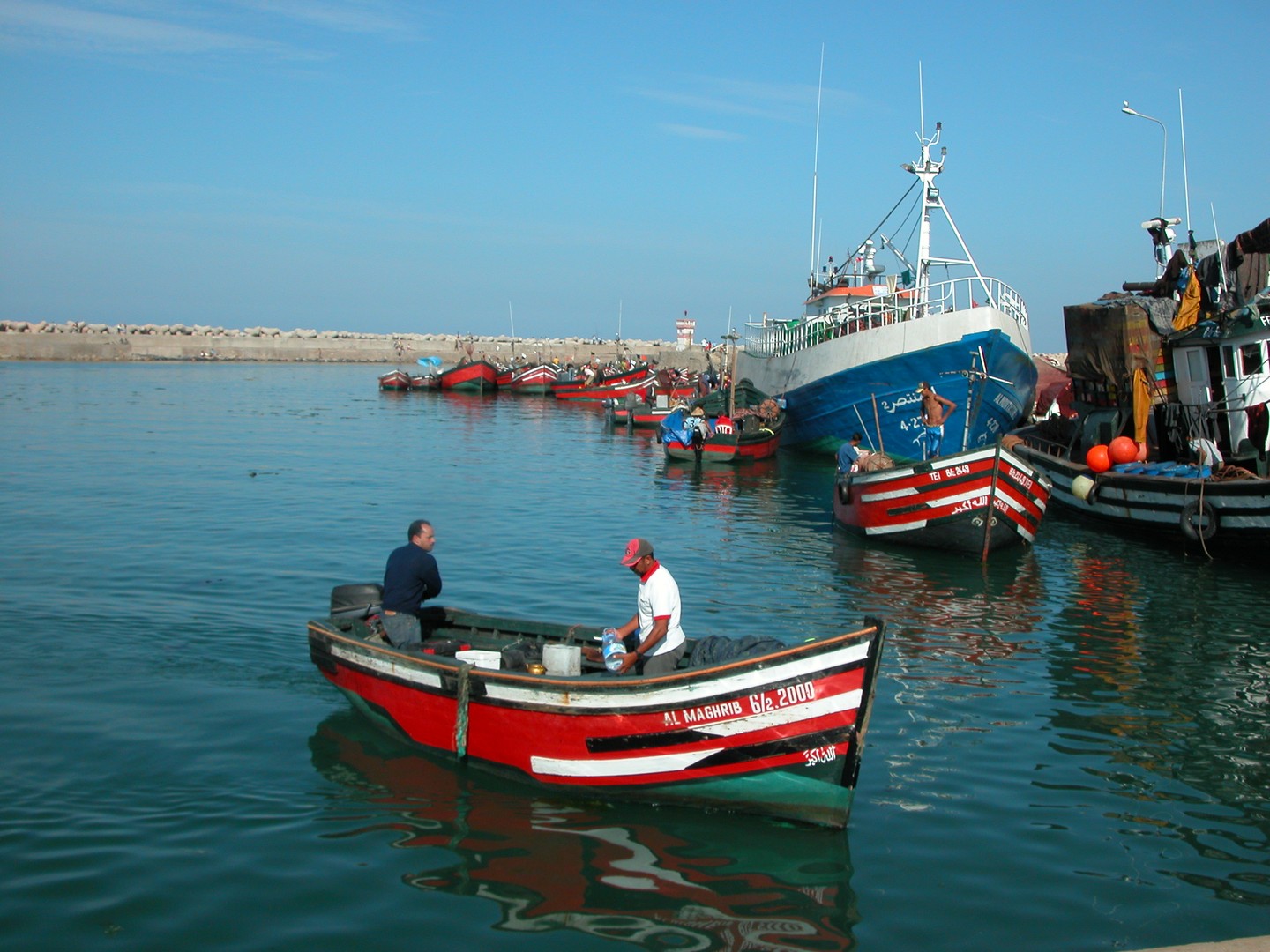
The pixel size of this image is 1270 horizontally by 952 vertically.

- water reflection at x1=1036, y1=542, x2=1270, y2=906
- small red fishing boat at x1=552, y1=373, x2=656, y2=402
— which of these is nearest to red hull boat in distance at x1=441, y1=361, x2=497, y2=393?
small red fishing boat at x1=552, y1=373, x2=656, y2=402

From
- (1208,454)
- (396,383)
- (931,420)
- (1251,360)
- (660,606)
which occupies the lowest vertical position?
(660,606)

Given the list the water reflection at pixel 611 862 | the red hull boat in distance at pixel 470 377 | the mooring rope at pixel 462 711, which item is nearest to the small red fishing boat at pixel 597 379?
the red hull boat in distance at pixel 470 377

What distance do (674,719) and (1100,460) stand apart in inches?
701

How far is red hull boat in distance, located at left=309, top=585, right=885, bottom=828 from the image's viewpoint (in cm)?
799

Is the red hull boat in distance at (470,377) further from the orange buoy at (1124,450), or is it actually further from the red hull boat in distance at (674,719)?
the red hull boat in distance at (674,719)

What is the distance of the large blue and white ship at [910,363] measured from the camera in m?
30.1

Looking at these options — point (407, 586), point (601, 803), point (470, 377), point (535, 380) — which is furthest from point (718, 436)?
point (470, 377)

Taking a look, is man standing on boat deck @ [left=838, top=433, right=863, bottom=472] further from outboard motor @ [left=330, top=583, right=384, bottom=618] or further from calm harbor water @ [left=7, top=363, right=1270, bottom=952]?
outboard motor @ [left=330, top=583, right=384, bottom=618]

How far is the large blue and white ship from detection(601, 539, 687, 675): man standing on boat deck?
61.8 ft

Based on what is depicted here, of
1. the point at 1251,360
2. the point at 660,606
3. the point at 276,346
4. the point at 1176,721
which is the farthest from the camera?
the point at 276,346

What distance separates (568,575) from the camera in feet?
58.4

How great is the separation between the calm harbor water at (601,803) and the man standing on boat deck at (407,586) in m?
1.10

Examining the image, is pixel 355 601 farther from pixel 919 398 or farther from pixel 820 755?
pixel 919 398

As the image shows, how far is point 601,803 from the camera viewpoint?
8.89 m
